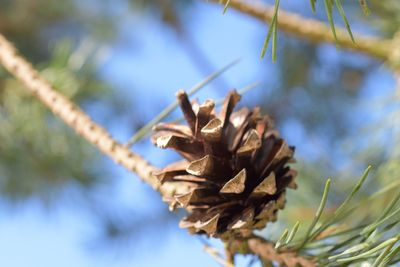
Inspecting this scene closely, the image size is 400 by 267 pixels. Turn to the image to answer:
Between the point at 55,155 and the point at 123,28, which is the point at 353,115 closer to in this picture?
the point at 55,155

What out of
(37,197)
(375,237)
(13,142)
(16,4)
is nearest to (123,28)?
(16,4)

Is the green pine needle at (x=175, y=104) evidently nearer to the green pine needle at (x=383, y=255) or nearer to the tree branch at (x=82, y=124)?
the tree branch at (x=82, y=124)

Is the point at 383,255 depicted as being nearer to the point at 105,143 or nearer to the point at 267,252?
the point at 267,252

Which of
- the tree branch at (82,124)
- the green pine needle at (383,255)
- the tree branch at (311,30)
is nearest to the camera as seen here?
the green pine needle at (383,255)

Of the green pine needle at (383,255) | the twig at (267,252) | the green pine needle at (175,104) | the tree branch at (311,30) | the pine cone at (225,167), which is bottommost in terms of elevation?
the green pine needle at (383,255)

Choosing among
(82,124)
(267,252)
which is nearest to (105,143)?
(82,124)

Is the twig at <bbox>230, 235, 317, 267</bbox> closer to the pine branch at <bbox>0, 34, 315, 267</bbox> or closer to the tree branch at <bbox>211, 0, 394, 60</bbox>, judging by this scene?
the pine branch at <bbox>0, 34, 315, 267</bbox>

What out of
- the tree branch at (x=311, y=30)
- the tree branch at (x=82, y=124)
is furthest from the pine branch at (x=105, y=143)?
the tree branch at (x=311, y=30)

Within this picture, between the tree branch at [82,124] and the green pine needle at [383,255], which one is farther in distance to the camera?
the tree branch at [82,124]
